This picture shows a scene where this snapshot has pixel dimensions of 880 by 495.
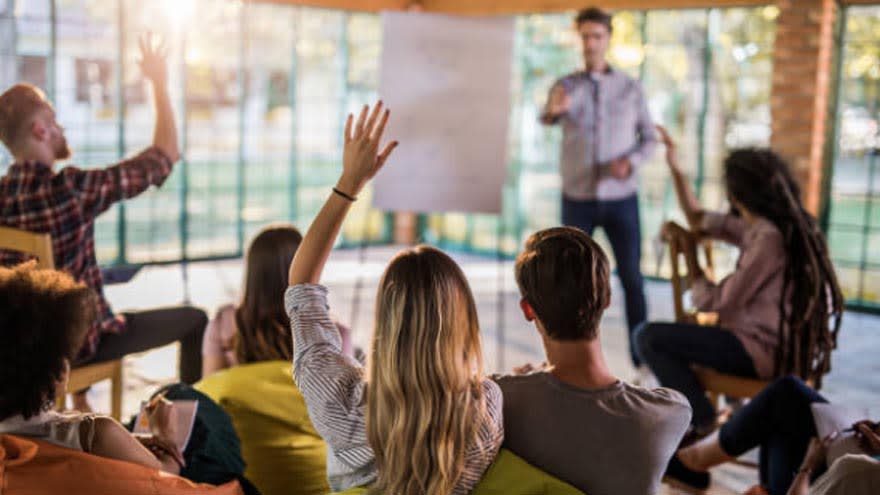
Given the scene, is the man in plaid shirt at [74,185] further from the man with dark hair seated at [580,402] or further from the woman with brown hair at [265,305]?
the man with dark hair seated at [580,402]

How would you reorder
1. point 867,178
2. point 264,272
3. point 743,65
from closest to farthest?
1. point 264,272
2. point 867,178
3. point 743,65

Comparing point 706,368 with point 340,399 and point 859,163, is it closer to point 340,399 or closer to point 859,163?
point 340,399

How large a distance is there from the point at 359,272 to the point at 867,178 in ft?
12.0

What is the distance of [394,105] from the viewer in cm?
457

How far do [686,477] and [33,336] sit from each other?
6.69 ft

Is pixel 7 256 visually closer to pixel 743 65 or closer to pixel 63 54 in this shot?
pixel 63 54

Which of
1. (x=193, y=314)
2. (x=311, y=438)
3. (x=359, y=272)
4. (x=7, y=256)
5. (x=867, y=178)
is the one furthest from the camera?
(x=359, y=272)

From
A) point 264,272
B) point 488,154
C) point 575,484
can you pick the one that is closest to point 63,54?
point 488,154

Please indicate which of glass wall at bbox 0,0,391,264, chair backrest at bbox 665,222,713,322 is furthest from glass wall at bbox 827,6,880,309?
chair backrest at bbox 665,222,713,322

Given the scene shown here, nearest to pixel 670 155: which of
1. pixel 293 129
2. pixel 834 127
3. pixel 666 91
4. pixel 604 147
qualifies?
pixel 604 147

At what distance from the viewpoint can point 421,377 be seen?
1636 mm

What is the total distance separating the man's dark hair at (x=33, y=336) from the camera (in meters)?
1.65

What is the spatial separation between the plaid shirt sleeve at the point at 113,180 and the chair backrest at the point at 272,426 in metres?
1.02

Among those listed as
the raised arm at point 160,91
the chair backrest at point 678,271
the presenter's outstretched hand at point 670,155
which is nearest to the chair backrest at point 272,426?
the raised arm at point 160,91
